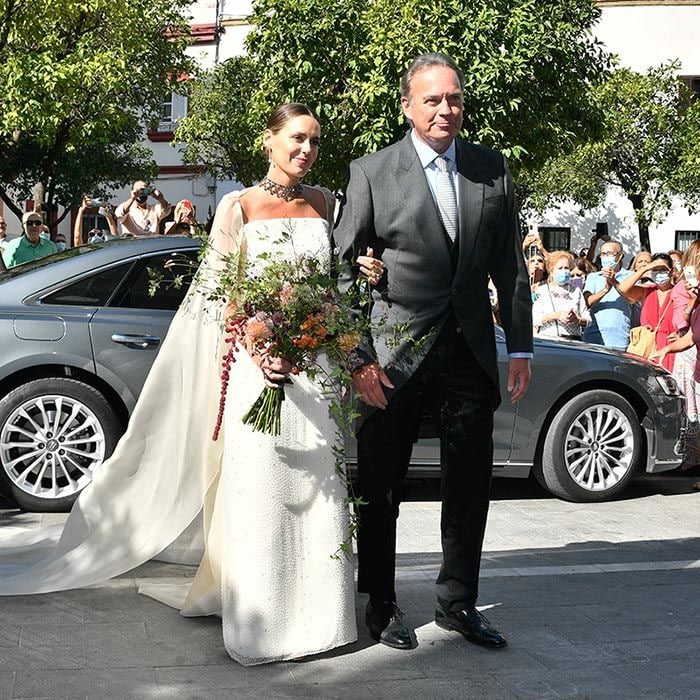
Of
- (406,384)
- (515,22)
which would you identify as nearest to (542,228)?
(515,22)

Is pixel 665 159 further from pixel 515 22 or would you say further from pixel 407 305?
pixel 407 305

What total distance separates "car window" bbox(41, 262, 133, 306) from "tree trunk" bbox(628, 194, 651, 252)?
2838 centimetres

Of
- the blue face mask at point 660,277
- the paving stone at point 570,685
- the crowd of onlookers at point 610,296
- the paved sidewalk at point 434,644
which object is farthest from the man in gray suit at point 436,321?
the blue face mask at point 660,277

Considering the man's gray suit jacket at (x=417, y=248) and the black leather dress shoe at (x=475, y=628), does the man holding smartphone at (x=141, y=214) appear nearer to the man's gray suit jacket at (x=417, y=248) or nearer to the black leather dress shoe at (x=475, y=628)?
the man's gray suit jacket at (x=417, y=248)

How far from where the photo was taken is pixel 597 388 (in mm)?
8727

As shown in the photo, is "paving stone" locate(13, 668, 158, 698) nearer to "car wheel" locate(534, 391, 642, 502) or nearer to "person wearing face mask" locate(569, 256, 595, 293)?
"car wheel" locate(534, 391, 642, 502)

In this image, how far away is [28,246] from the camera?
12.3m

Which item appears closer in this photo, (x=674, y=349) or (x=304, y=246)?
(x=304, y=246)

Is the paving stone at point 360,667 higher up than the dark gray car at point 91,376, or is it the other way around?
the dark gray car at point 91,376

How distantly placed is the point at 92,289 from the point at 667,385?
4.07 metres

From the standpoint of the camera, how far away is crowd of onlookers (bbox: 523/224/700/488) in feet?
32.6

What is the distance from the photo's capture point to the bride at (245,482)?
4664 millimetres

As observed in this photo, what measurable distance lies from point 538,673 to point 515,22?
16402 mm

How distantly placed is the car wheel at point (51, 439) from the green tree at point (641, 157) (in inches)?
1054
